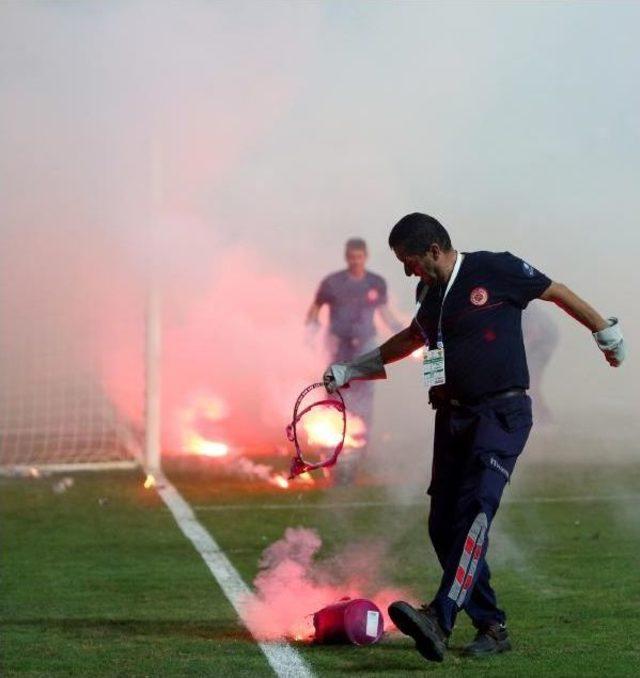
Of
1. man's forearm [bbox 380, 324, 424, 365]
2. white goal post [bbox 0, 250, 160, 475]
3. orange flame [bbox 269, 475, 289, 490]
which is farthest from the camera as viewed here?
white goal post [bbox 0, 250, 160, 475]

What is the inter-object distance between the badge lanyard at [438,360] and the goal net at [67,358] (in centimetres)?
827

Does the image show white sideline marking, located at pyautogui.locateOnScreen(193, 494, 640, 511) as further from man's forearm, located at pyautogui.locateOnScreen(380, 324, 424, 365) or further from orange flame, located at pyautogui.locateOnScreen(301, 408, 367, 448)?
man's forearm, located at pyautogui.locateOnScreen(380, 324, 424, 365)

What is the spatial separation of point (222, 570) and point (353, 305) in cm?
506

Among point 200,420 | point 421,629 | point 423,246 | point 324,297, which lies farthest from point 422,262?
point 200,420

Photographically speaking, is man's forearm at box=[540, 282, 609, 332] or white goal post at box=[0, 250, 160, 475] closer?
man's forearm at box=[540, 282, 609, 332]

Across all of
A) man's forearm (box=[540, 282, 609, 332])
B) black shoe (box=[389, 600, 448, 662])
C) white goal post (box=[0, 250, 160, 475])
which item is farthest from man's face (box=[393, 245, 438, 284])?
white goal post (box=[0, 250, 160, 475])

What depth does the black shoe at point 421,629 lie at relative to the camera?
6.66 m

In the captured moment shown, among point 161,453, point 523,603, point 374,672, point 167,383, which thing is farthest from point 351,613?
point 167,383

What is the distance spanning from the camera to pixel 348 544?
10398 millimetres

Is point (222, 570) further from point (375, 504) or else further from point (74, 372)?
point (74, 372)

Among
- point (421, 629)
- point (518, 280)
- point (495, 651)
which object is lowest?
point (495, 651)

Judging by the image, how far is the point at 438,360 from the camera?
7.15 meters

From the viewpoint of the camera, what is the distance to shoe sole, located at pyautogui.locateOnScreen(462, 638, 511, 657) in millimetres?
7086

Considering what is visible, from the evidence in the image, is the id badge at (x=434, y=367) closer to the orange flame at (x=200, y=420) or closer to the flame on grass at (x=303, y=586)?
the flame on grass at (x=303, y=586)
